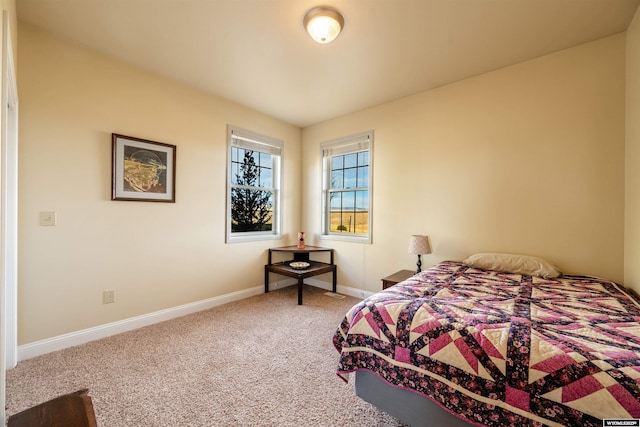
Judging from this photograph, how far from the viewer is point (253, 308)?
10.8 ft

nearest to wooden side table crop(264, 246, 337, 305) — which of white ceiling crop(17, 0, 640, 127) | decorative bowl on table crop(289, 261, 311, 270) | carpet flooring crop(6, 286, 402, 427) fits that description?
decorative bowl on table crop(289, 261, 311, 270)

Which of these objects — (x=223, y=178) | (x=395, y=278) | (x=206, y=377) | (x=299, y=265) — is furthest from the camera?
(x=299, y=265)

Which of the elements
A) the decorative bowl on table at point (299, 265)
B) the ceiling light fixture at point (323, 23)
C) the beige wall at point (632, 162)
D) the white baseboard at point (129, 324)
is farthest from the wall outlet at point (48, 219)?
the beige wall at point (632, 162)

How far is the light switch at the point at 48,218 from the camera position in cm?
220

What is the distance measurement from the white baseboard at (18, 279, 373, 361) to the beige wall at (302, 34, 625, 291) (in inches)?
54.1

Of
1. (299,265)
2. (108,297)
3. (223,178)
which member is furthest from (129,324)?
(299,265)

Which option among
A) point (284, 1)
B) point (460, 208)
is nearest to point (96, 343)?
point (284, 1)

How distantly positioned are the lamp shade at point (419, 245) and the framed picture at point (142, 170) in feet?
8.98

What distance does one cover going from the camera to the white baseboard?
218 cm

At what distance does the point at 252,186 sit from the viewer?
3.92m

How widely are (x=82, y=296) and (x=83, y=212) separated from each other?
2.51ft

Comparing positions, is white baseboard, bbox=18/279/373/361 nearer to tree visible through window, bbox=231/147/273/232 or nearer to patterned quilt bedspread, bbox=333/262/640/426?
tree visible through window, bbox=231/147/273/232

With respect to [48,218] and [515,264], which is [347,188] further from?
[48,218]

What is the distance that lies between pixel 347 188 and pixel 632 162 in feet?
9.19
